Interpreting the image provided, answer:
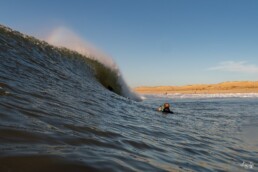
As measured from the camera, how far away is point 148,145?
511 cm

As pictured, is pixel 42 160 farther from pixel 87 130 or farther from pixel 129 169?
pixel 87 130

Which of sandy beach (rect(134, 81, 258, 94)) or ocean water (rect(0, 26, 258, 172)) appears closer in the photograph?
ocean water (rect(0, 26, 258, 172))

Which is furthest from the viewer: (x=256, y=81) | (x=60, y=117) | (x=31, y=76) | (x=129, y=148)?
(x=256, y=81)

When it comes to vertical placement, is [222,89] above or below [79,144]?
above

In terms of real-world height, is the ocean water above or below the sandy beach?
below

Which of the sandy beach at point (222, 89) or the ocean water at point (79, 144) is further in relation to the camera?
the sandy beach at point (222, 89)

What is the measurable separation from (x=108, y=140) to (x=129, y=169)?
142cm

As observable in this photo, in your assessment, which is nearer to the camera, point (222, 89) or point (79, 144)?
point (79, 144)

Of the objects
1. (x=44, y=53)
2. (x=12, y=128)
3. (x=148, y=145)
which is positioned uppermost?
(x=44, y=53)

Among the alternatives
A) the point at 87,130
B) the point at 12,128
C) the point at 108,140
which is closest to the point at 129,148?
the point at 108,140

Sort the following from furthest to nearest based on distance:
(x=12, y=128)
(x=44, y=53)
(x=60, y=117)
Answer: (x=44, y=53)
(x=60, y=117)
(x=12, y=128)

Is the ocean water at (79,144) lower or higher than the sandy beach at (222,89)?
lower

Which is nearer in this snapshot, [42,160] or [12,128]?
[42,160]

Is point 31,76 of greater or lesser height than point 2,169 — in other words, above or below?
above
